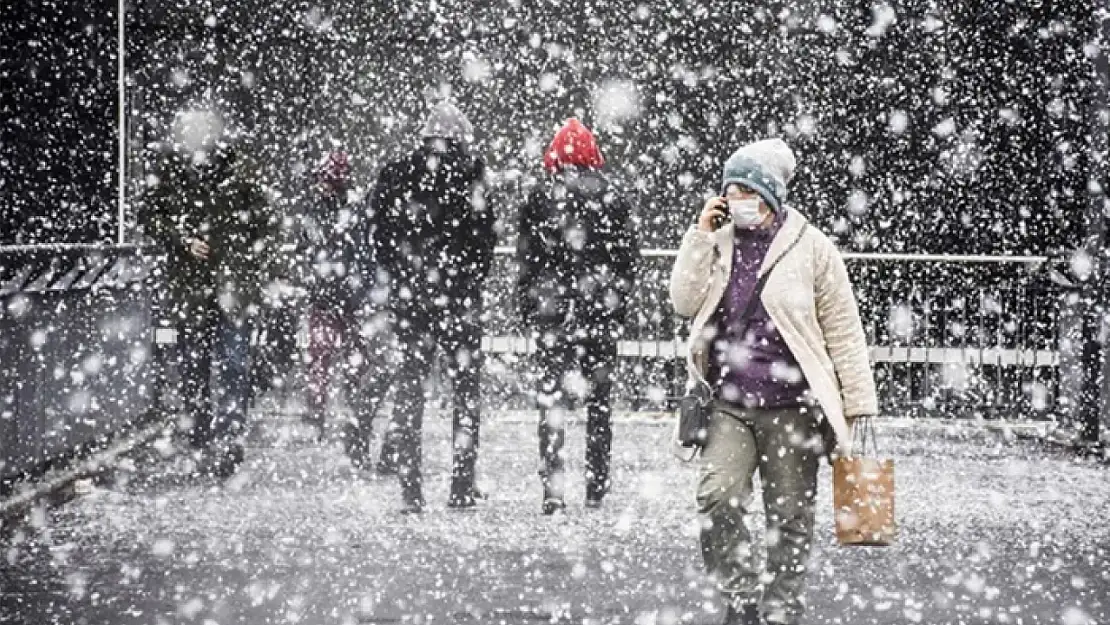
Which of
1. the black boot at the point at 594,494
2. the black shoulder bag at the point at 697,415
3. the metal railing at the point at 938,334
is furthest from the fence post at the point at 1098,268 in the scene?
the black shoulder bag at the point at 697,415

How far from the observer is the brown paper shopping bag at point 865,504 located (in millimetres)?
5910

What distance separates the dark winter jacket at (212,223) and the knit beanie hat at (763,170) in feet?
16.0

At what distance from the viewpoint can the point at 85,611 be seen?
21.6 ft

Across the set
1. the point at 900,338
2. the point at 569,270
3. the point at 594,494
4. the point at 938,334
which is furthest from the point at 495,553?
the point at 938,334

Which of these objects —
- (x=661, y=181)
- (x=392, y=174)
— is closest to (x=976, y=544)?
(x=392, y=174)

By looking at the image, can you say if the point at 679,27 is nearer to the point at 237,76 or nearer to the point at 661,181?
the point at 661,181

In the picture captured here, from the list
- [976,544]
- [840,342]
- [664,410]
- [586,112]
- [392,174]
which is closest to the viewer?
[840,342]

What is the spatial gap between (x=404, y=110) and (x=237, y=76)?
1.73 meters

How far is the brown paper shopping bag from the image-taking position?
5.91 metres

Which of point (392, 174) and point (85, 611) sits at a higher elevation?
point (392, 174)

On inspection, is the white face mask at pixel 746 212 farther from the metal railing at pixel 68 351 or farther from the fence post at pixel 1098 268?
the fence post at pixel 1098 268

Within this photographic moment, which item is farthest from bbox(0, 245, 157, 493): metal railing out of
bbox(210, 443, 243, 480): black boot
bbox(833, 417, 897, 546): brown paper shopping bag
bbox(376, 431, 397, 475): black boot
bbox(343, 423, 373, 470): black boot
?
bbox(833, 417, 897, 546): brown paper shopping bag

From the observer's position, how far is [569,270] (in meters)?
9.10

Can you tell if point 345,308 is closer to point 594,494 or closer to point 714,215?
point 594,494
